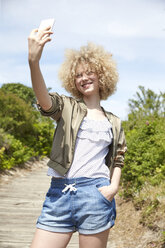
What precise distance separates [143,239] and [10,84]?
102 feet

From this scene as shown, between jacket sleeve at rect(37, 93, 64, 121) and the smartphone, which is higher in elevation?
the smartphone

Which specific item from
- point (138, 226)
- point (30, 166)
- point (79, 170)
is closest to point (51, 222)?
point (79, 170)

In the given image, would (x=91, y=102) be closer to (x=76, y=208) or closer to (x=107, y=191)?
(x=107, y=191)

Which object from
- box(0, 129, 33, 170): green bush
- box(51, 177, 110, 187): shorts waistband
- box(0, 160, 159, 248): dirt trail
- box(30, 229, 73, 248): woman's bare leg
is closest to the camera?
box(30, 229, 73, 248): woman's bare leg

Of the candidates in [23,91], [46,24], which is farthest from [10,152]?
[23,91]

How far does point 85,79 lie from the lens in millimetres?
2414

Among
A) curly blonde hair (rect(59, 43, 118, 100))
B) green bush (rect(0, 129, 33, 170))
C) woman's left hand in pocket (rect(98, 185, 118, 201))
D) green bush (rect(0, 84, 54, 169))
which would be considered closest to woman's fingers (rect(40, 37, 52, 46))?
curly blonde hair (rect(59, 43, 118, 100))

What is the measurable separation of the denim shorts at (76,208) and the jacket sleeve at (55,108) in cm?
42

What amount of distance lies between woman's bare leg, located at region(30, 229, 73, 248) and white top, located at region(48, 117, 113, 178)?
0.36 meters

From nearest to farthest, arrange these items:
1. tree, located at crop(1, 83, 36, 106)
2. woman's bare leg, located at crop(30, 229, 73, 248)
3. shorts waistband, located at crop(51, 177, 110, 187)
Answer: woman's bare leg, located at crop(30, 229, 73, 248) → shorts waistband, located at crop(51, 177, 110, 187) → tree, located at crop(1, 83, 36, 106)

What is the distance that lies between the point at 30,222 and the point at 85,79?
3.58 m

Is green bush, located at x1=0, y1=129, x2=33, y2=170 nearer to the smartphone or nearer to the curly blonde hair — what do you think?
the curly blonde hair

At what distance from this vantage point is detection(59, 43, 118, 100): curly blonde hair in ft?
8.07

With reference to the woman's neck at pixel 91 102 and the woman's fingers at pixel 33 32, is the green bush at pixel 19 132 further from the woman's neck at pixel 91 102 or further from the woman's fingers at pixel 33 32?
the woman's fingers at pixel 33 32
